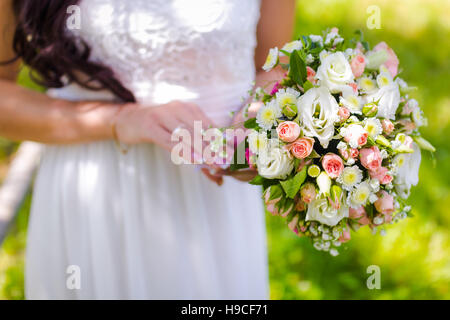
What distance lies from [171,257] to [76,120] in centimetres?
49

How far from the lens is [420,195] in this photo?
3.01 metres

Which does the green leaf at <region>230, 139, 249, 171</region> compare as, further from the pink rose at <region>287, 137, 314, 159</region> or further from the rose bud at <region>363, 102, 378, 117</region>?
the rose bud at <region>363, 102, 378, 117</region>

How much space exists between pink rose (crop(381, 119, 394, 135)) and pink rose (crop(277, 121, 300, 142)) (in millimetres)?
197

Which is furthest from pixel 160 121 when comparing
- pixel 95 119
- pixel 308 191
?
pixel 308 191

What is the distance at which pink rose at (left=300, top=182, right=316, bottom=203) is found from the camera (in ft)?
3.39

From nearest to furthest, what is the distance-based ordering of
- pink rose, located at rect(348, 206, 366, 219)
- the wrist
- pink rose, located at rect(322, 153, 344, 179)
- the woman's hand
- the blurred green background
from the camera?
pink rose, located at rect(322, 153, 344, 179)
pink rose, located at rect(348, 206, 366, 219)
the woman's hand
the wrist
the blurred green background

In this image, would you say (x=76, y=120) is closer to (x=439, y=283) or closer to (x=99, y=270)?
(x=99, y=270)

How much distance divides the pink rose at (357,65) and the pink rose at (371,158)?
0.18 meters

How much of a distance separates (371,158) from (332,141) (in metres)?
0.09

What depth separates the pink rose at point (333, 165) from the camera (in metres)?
1.00

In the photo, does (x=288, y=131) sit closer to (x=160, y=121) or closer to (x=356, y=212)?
(x=356, y=212)

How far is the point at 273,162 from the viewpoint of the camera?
1025mm

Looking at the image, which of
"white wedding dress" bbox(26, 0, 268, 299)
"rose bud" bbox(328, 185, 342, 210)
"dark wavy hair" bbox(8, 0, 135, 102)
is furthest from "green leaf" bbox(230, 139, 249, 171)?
"dark wavy hair" bbox(8, 0, 135, 102)
